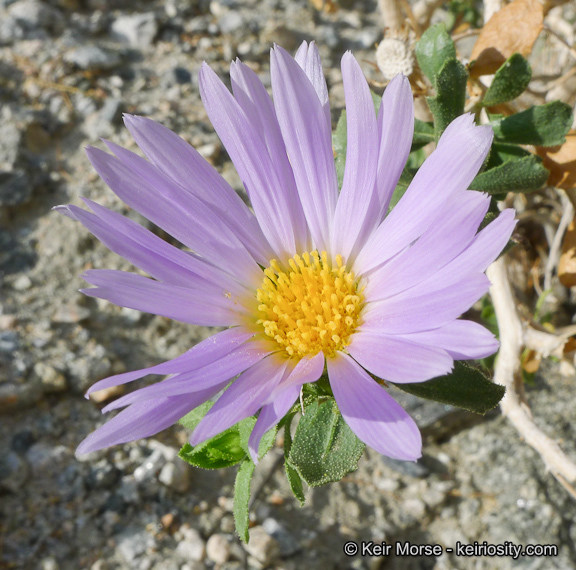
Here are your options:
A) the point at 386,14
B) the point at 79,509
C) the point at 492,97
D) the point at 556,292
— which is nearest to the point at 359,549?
the point at 79,509

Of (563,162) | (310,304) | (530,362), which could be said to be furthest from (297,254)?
(530,362)

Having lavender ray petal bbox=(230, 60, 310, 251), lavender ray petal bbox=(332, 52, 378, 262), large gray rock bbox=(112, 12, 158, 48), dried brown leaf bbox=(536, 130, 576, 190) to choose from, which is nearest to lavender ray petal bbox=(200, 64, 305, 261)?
lavender ray petal bbox=(230, 60, 310, 251)

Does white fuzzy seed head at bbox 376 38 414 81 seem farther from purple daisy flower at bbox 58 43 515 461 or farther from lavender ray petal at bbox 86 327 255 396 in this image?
lavender ray petal at bbox 86 327 255 396

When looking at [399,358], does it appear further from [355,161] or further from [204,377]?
[355,161]

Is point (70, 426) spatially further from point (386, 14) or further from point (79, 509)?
point (386, 14)

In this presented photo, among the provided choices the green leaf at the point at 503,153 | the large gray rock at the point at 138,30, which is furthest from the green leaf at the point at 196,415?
the large gray rock at the point at 138,30

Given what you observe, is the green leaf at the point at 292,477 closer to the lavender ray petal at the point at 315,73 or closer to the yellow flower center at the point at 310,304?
the yellow flower center at the point at 310,304
